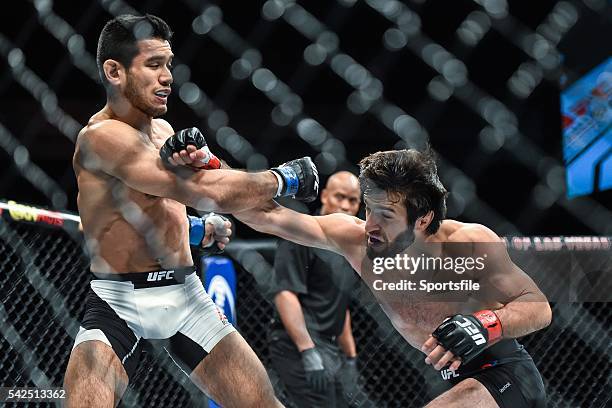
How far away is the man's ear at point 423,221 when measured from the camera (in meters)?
2.36

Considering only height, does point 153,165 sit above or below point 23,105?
above

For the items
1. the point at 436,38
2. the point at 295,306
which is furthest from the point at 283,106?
the point at 295,306

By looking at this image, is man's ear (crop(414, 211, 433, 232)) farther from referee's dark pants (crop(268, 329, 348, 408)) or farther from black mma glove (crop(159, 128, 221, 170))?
referee's dark pants (crop(268, 329, 348, 408))

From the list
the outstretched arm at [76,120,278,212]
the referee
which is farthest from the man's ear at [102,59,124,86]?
the referee

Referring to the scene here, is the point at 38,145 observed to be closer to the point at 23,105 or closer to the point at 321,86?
the point at 23,105

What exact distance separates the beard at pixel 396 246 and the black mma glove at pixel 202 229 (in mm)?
456

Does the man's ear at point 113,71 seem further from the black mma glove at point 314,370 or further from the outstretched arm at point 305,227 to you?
the black mma glove at point 314,370

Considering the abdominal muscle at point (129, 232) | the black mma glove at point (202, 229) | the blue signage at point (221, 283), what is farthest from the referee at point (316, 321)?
the abdominal muscle at point (129, 232)

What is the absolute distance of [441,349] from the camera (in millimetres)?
2023

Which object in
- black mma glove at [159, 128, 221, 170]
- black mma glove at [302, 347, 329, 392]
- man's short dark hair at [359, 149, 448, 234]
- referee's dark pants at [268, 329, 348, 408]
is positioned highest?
man's short dark hair at [359, 149, 448, 234]

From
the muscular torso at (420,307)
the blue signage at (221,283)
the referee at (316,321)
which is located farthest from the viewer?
the referee at (316,321)

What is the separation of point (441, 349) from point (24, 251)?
190cm

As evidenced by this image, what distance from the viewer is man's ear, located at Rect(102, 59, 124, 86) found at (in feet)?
7.21

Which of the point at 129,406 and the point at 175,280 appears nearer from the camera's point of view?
the point at 175,280
